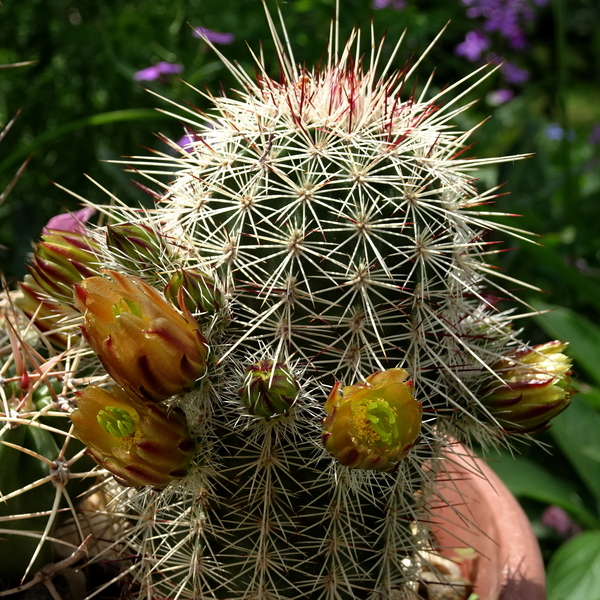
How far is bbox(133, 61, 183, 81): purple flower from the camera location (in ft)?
5.80

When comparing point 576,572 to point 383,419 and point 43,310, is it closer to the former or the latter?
point 383,419

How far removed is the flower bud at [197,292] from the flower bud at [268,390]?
0.30 ft

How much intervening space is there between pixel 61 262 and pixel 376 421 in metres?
0.43

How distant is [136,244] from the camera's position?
75 centimetres

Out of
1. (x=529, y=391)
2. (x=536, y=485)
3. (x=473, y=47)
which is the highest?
(x=529, y=391)

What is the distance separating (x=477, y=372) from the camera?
2.73 ft

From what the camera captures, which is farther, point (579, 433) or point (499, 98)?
point (499, 98)

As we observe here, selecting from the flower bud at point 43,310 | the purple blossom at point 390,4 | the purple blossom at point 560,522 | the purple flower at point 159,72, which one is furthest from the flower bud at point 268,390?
the purple blossom at point 390,4

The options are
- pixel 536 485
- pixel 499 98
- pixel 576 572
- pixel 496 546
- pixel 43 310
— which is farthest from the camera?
pixel 499 98

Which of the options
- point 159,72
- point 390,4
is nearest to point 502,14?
point 390,4

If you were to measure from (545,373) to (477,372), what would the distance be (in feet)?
0.26

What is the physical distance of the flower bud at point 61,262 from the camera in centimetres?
82

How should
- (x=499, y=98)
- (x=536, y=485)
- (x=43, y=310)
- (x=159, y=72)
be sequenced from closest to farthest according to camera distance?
(x=43, y=310)
(x=536, y=485)
(x=159, y=72)
(x=499, y=98)

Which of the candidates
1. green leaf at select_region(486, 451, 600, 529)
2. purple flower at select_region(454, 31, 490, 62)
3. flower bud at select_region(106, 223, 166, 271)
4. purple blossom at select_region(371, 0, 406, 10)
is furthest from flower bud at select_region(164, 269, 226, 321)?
purple flower at select_region(454, 31, 490, 62)
